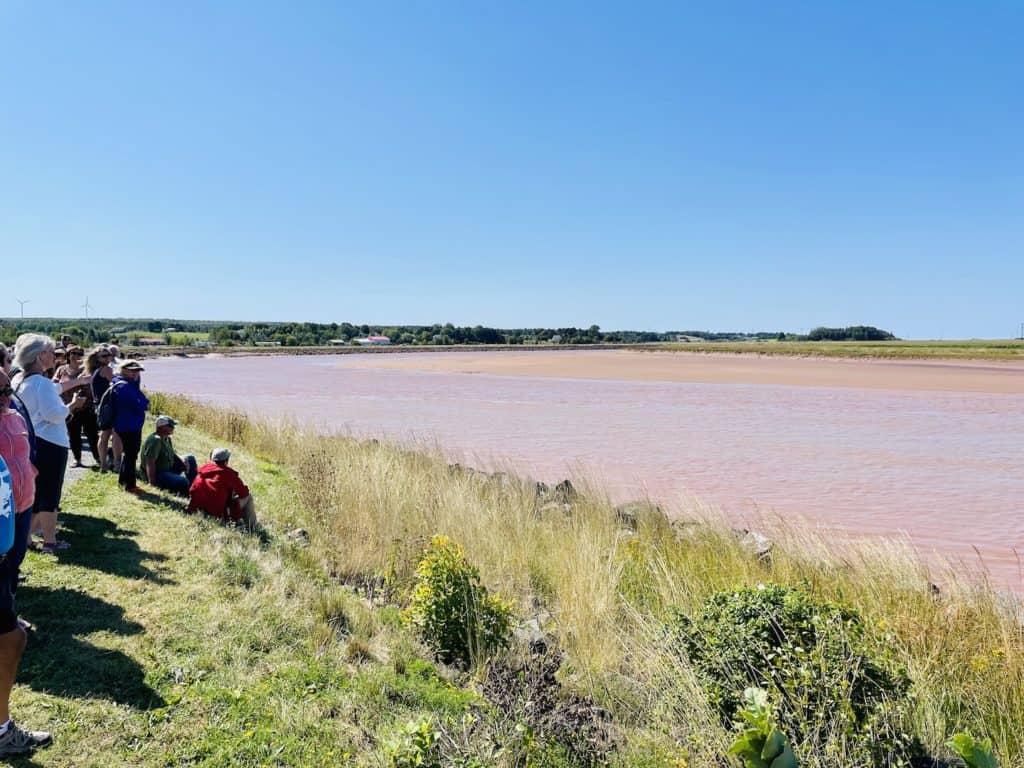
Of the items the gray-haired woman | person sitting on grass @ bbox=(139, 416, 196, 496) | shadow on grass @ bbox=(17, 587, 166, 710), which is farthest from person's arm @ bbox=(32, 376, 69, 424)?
person sitting on grass @ bbox=(139, 416, 196, 496)

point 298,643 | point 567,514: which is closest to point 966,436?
point 567,514

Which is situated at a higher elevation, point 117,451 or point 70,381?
point 70,381

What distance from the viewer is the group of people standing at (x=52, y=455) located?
316 centimetres

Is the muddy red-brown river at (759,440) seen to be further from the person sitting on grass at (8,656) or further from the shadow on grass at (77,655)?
A: the person sitting on grass at (8,656)

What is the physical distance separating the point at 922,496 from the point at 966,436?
899 centimetres

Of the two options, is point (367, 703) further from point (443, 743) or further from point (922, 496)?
point (922, 496)

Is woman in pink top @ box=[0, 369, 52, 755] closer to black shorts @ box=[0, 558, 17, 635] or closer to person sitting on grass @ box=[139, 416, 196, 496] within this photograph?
black shorts @ box=[0, 558, 17, 635]

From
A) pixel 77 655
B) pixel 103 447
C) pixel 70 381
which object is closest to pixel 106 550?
pixel 77 655

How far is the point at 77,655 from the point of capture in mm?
4090

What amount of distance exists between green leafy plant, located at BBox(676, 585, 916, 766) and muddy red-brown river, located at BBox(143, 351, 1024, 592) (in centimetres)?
305

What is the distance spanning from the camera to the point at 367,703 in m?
3.96

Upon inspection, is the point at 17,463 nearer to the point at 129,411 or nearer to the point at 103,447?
the point at 129,411

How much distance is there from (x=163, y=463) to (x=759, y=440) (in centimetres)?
1467

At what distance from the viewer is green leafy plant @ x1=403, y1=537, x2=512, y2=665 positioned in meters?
4.77
